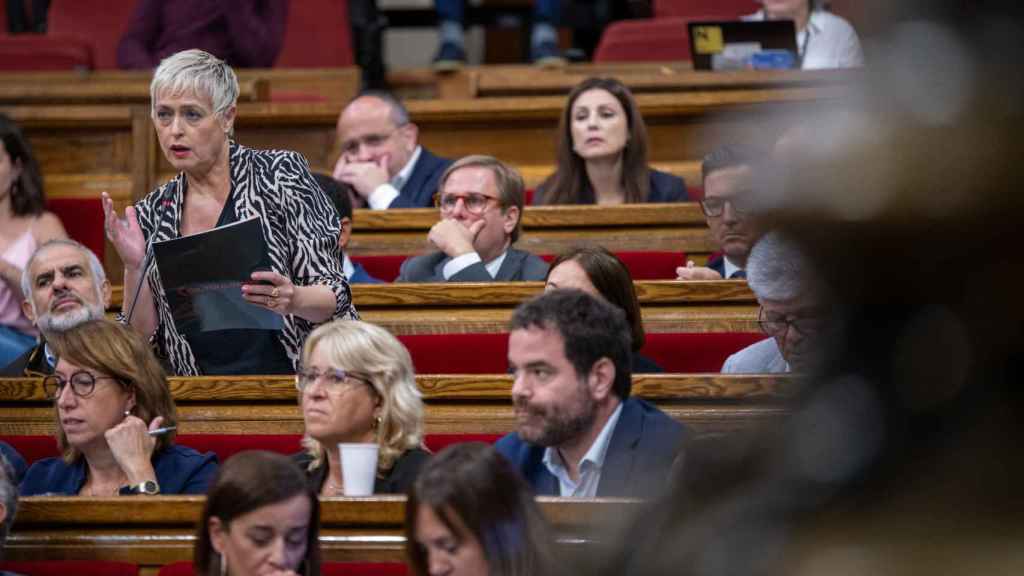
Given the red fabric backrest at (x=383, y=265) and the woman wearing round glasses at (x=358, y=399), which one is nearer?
the woman wearing round glasses at (x=358, y=399)

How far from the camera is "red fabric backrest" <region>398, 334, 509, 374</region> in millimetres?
2352

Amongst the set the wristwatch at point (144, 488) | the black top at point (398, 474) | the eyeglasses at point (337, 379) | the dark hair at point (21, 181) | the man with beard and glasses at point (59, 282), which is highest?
the dark hair at point (21, 181)

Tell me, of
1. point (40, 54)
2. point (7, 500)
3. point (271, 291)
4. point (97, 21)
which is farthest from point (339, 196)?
point (97, 21)

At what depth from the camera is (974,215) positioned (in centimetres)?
18

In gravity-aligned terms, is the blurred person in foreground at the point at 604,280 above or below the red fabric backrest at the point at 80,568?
above

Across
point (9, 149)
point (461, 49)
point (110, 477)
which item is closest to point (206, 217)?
point (110, 477)

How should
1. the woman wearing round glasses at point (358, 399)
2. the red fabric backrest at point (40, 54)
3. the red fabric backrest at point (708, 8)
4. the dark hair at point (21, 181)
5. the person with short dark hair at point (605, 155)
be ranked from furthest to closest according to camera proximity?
1. the red fabric backrest at point (708, 8)
2. the red fabric backrest at point (40, 54)
3. the person with short dark hair at point (605, 155)
4. the dark hair at point (21, 181)
5. the woman wearing round glasses at point (358, 399)

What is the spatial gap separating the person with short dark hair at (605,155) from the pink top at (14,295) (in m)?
1.09

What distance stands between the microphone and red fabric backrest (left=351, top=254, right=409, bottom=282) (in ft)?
2.98

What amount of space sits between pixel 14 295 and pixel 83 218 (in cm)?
53

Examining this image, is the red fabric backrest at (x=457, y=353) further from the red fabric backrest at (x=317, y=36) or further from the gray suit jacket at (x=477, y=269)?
the red fabric backrest at (x=317, y=36)

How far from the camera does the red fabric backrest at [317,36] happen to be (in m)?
4.50

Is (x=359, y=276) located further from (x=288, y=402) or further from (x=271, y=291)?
(x=271, y=291)

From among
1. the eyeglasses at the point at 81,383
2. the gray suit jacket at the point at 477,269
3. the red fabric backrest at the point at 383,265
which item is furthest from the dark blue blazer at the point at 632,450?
the red fabric backrest at the point at 383,265
